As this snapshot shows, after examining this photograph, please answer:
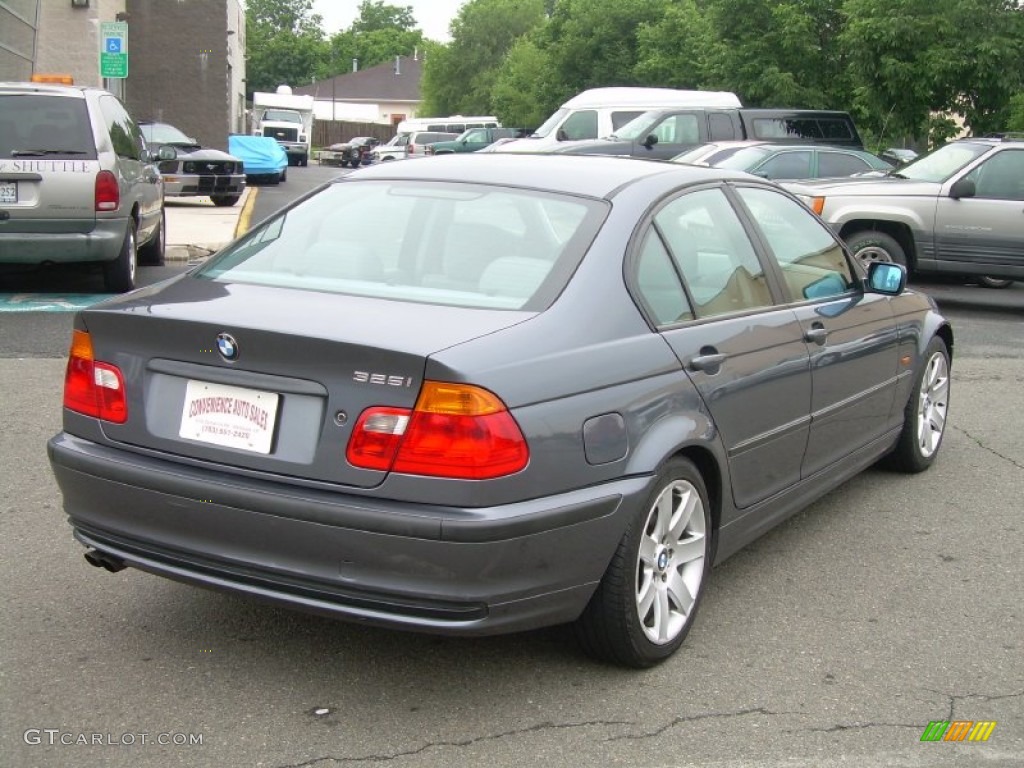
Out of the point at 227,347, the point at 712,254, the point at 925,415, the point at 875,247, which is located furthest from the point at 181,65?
the point at 227,347

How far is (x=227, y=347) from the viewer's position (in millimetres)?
3635

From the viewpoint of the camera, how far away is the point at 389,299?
3926 millimetres

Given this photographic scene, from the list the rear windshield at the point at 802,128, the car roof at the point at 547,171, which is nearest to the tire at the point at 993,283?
the rear windshield at the point at 802,128

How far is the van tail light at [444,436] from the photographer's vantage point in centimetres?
341

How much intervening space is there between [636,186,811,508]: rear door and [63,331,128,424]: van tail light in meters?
1.60

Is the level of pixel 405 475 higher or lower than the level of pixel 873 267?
lower

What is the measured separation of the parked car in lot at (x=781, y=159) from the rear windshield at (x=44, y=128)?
692cm

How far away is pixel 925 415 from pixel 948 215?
6.72 metres

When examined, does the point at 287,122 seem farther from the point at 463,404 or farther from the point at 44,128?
the point at 463,404

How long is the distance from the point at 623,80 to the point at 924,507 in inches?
1504

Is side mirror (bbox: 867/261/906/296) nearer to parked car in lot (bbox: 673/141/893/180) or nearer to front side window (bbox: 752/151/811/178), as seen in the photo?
parked car in lot (bbox: 673/141/893/180)

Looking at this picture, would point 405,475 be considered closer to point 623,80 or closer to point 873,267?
point 873,267

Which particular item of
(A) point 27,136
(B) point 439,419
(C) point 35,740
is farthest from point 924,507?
(A) point 27,136

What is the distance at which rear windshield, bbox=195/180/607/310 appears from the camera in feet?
13.1
